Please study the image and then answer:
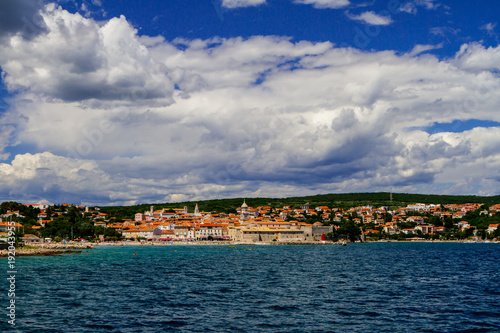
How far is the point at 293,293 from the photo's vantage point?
2891 cm

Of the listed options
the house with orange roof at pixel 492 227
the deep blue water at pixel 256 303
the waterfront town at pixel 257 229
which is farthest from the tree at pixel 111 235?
the house with orange roof at pixel 492 227

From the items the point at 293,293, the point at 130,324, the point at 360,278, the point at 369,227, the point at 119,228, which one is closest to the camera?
the point at 130,324

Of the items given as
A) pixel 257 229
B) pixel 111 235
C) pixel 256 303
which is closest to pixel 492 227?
pixel 257 229

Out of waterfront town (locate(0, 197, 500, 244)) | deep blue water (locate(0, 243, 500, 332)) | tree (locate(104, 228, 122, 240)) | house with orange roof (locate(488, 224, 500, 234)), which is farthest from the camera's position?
house with orange roof (locate(488, 224, 500, 234))

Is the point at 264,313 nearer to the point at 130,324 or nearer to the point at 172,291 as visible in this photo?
the point at 130,324

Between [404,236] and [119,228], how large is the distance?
112 m

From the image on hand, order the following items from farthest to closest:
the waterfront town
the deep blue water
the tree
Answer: the tree, the waterfront town, the deep blue water

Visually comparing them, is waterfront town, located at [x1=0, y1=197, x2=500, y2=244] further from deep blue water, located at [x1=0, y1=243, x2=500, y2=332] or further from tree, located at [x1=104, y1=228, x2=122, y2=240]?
deep blue water, located at [x1=0, y1=243, x2=500, y2=332]

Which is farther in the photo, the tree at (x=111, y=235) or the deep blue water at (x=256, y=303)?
the tree at (x=111, y=235)

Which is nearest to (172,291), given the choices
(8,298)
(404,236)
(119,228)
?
(8,298)

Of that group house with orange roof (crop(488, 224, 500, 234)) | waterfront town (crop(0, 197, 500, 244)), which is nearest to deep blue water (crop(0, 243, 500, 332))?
waterfront town (crop(0, 197, 500, 244))

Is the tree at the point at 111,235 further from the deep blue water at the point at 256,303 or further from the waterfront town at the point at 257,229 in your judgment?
the deep blue water at the point at 256,303

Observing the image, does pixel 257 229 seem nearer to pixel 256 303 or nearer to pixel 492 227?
pixel 492 227

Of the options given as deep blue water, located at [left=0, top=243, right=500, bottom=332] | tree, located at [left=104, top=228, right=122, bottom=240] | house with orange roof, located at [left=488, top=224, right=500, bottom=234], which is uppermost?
deep blue water, located at [left=0, top=243, right=500, bottom=332]
